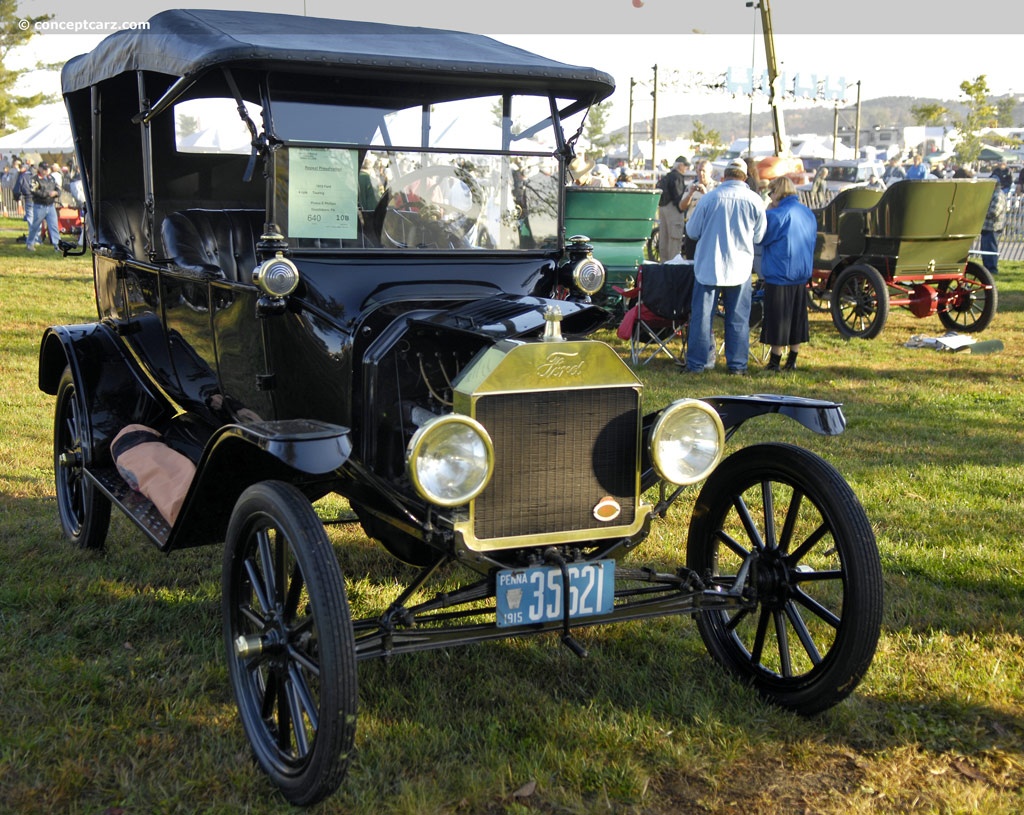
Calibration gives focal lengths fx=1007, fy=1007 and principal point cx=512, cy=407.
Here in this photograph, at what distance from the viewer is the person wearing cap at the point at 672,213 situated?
1322 cm

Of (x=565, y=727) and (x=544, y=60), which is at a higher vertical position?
(x=544, y=60)

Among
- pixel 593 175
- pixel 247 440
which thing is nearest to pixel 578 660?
pixel 247 440

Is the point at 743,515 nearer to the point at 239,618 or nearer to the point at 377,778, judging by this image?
the point at 377,778

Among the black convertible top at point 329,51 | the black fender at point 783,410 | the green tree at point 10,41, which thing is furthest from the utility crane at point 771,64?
the green tree at point 10,41

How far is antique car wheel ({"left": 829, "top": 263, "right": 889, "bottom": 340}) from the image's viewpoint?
1031 cm

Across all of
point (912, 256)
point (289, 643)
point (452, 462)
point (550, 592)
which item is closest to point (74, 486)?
point (289, 643)

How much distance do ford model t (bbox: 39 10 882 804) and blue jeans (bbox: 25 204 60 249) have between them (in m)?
15.6

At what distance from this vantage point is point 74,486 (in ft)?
15.6

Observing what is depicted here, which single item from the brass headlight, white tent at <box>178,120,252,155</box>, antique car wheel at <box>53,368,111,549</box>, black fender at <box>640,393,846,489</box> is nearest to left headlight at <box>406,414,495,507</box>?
black fender at <box>640,393,846,489</box>

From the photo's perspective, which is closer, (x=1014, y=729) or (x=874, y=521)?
(x=1014, y=729)

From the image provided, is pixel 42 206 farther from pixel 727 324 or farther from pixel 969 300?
pixel 969 300

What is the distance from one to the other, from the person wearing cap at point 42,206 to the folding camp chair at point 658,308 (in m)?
12.7

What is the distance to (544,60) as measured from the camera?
3742 millimetres

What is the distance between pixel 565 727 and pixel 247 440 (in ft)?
4.26
